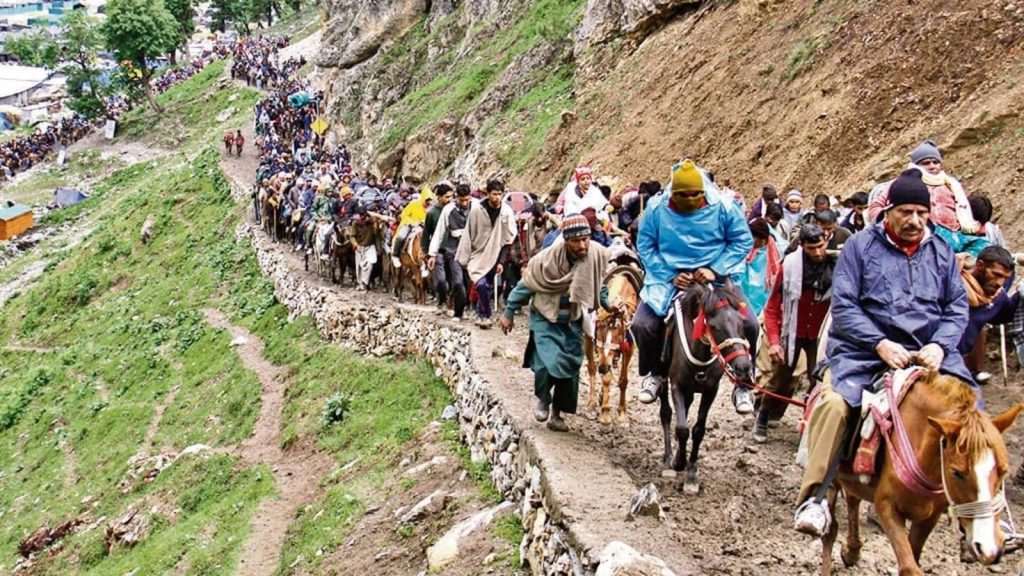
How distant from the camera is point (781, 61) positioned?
16.8 meters

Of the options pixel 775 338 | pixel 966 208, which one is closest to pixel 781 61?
pixel 966 208

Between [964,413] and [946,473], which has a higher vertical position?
[964,413]

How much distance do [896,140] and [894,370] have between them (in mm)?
9671

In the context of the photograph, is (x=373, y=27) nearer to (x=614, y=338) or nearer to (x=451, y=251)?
(x=451, y=251)

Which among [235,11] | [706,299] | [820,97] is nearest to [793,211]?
[820,97]

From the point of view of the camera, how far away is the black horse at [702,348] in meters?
6.05

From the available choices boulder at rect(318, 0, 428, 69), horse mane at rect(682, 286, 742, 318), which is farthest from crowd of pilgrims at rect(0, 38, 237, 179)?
horse mane at rect(682, 286, 742, 318)

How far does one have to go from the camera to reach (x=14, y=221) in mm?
41844

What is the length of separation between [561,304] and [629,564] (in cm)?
293

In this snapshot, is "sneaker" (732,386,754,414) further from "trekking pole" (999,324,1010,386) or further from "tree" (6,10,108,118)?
"tree" (6,10,108,118)

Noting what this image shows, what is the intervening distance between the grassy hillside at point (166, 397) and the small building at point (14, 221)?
6.13 m

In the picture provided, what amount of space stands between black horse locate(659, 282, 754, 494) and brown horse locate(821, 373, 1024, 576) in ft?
4.31

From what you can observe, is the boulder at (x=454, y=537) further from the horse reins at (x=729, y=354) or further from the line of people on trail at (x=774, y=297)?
the horse reins at (x=729, y=354)

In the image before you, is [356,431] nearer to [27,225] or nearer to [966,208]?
[966,208]
